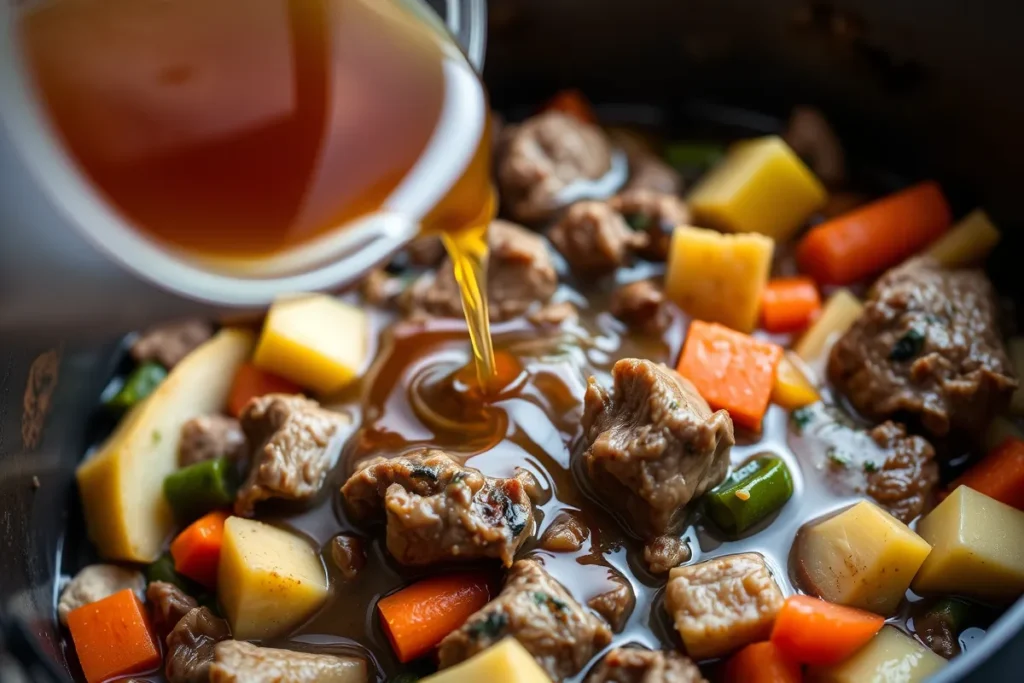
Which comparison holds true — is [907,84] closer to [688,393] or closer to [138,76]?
[688,393]

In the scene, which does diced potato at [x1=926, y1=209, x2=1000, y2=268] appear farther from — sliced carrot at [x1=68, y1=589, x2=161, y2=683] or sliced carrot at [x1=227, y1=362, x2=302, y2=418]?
sliced carrot at [x1=68, y1=589, x2=161, y2=683]

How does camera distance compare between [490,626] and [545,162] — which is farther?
[545,162]

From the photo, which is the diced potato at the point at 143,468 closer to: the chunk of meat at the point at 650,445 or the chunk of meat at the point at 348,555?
the chunk of meat at the point at 348,555

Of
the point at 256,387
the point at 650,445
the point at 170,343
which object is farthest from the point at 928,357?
the point at 170,343

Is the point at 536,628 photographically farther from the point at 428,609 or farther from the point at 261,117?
the point at 261,117

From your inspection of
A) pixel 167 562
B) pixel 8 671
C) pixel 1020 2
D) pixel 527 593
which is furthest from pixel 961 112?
pixel 8 671
